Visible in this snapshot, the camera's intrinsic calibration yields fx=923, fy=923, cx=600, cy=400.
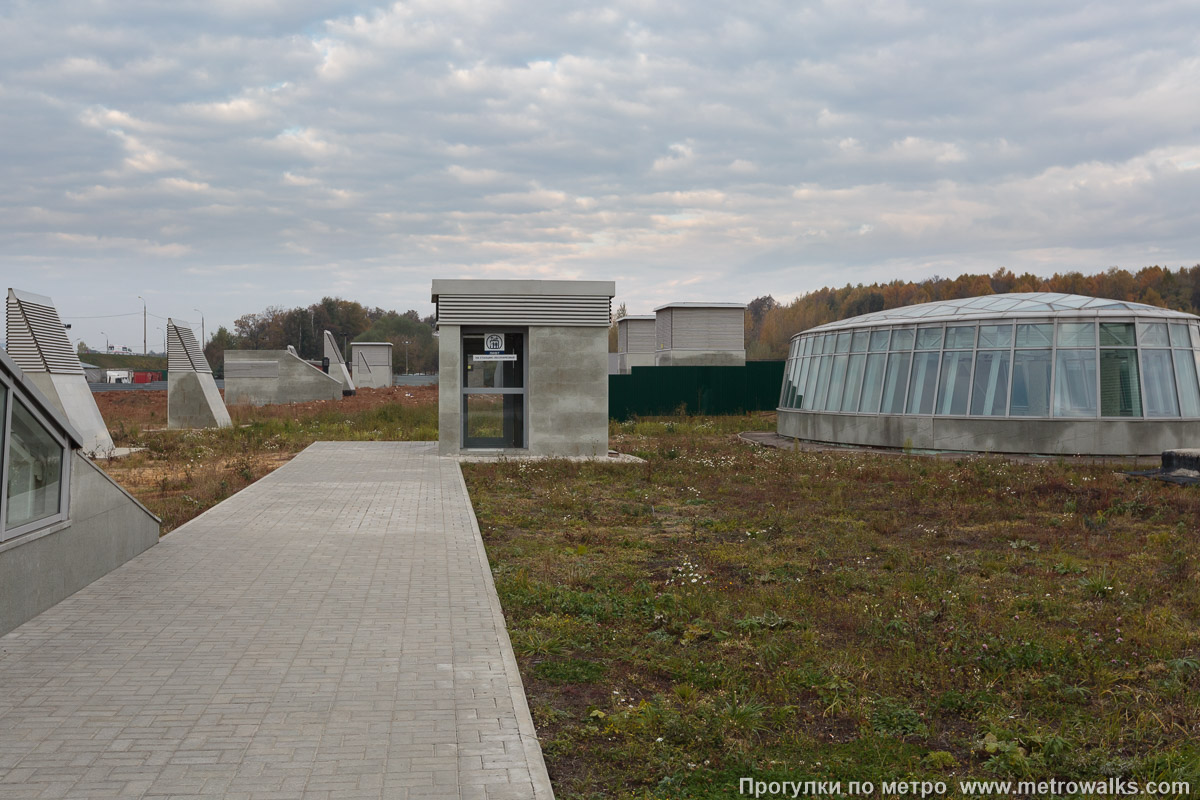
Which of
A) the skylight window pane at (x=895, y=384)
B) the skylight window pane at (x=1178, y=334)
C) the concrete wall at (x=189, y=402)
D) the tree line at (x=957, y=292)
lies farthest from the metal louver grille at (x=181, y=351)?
the tree line at (x=957, y=292)

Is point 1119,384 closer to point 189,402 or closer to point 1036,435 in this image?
point 1036,435

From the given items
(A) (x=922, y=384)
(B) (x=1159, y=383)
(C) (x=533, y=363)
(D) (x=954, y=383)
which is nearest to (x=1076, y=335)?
(B) (x=1159, y=383)

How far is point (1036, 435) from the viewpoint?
22.2m

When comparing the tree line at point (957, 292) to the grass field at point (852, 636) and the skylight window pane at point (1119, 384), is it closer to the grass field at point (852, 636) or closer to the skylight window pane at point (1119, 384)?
the skylight window pane at point (1119, 384)

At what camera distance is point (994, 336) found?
23.7 metres

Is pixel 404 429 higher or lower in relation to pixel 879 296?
lower

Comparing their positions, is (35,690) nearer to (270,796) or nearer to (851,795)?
(270,796)

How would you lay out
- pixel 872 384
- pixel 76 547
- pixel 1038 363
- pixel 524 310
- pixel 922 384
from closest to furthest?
pixel 76 547 → pixel 1038 363 → pixel 524 310 → pixel 922 384 → pixel 872 384

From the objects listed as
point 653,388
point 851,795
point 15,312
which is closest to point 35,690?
point 851,795

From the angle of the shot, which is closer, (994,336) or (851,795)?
(851,795)

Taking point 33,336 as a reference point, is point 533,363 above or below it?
below

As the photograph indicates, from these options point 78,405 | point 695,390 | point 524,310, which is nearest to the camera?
point 524,310

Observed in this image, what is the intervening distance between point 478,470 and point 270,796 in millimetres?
15590

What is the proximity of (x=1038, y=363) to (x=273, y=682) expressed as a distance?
70.0ft
